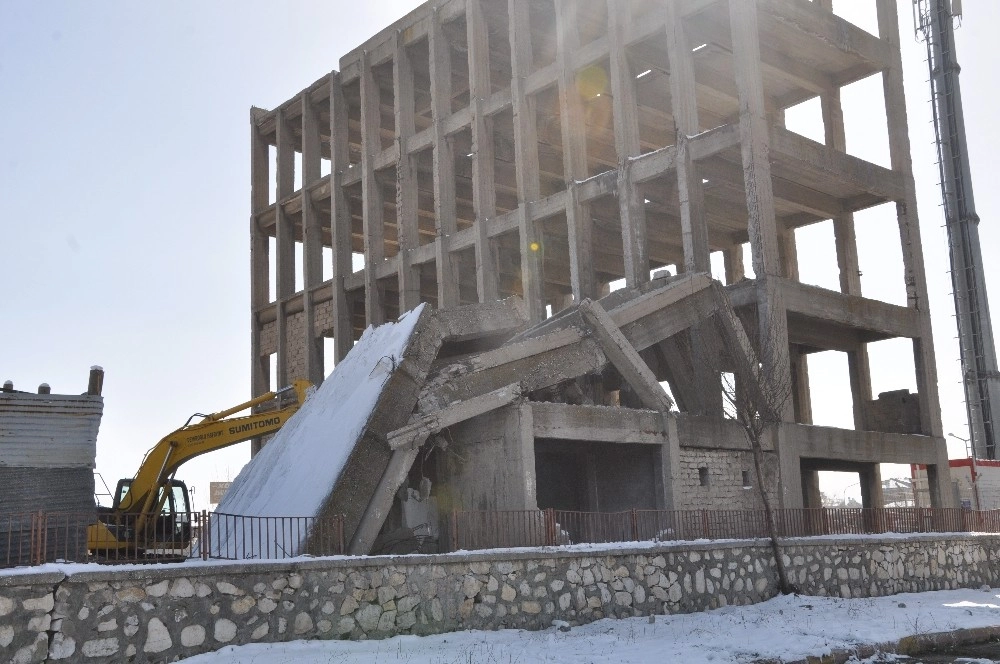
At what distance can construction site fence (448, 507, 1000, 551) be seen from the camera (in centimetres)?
1747

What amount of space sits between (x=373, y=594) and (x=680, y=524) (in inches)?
324

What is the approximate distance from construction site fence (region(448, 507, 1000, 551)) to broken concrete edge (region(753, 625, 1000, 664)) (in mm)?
4748

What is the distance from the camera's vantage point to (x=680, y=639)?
599 inches

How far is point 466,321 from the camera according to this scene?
2089 cm

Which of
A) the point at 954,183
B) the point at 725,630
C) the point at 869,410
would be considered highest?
the point at 954,183

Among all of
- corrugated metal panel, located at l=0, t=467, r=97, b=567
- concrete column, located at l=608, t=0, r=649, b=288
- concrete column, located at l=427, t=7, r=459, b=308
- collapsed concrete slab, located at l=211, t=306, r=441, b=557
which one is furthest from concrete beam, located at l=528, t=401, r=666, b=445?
concrete column, located at l=427, t=7, r=459, b=308

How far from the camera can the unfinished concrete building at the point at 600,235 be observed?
23.0 metres

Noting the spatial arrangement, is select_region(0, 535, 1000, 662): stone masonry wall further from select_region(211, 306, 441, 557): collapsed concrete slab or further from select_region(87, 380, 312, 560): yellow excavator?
select_region(87, 380, 312, 560): yellow excavator

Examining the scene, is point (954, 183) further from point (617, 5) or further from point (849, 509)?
point (849, 509)

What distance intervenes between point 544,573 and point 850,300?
67.6 ft

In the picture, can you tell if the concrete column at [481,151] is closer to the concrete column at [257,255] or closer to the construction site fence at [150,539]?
the concrete column at [257,255]

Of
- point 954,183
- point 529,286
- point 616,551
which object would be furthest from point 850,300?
point 616,551

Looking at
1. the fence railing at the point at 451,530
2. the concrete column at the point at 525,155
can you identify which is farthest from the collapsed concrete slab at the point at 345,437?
the concrete column at the point at 525,155

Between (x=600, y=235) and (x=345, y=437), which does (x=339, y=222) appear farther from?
(x=345, y=437)
